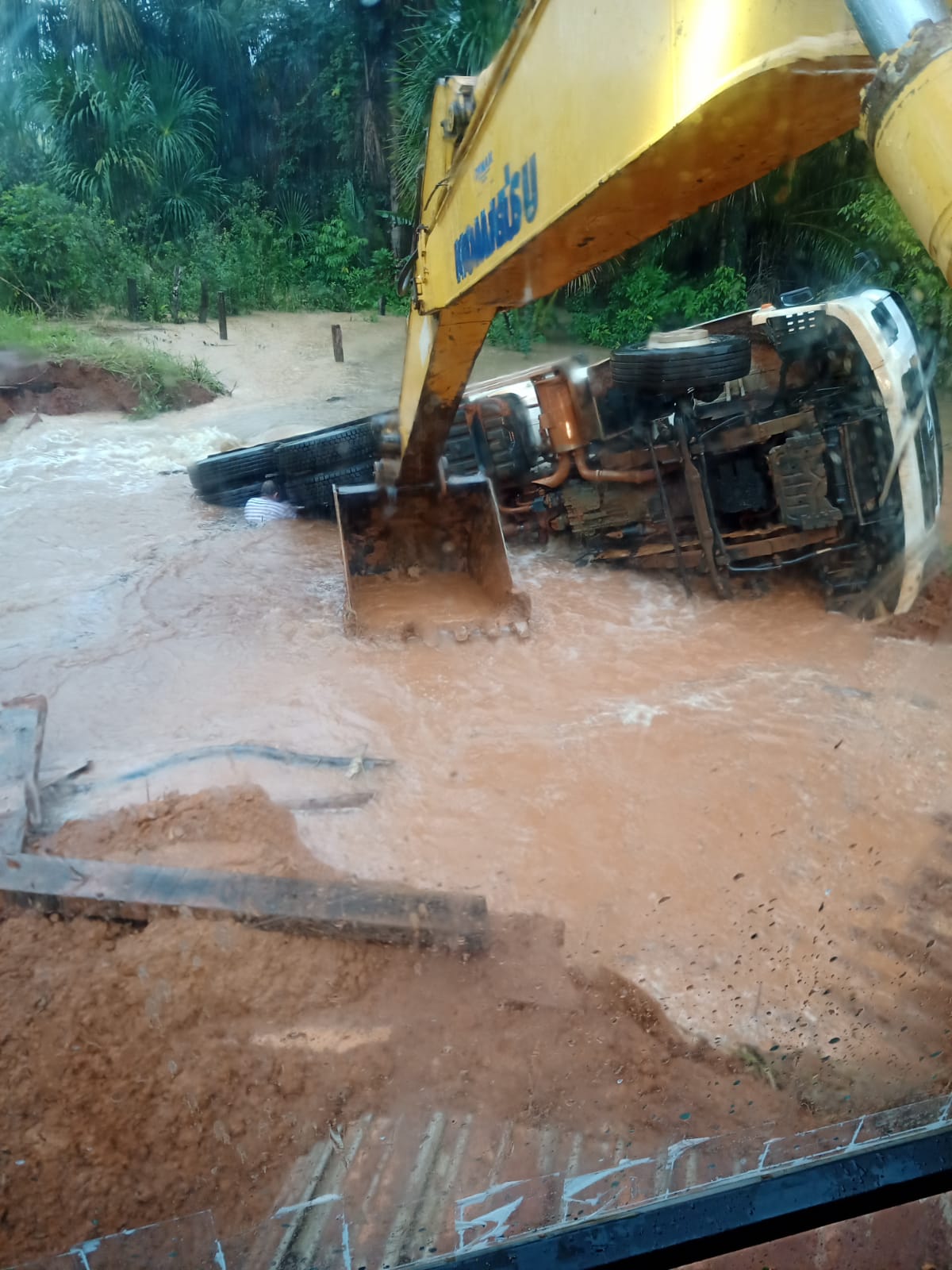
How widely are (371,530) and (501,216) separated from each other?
3156mm

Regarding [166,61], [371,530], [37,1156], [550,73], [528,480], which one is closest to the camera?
[37,1156]

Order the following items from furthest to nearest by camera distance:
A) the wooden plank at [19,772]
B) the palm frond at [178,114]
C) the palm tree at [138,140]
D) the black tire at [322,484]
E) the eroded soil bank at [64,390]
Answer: the palm frond at [178,114] → the palm tree at [138,140] → the eroded soil bank at [64,390] → the black tire at [322,484] → the wooden plank at [19,772]

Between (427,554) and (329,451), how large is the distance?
6.99 ft

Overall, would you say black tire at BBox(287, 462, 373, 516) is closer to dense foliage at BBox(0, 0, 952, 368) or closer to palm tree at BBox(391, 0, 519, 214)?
palm tree at BBox(391, 0, 519, 214)

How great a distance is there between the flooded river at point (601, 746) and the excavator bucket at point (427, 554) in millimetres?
299

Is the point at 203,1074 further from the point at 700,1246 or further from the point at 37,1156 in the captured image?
the point at 700,1246

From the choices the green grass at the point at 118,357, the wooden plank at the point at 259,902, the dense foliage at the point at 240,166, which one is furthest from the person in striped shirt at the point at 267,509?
the wooden plank at the point at 259,902

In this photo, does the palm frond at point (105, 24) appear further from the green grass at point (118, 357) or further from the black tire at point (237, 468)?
the black tire at point (237, 468)

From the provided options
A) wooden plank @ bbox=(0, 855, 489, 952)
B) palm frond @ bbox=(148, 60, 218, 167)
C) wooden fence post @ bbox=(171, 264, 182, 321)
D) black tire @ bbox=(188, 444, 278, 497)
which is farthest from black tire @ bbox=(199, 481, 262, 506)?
palm frond @ bbox=(148, 60, 218, 167)

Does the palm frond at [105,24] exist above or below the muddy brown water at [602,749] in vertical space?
above

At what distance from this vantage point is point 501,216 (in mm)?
2988

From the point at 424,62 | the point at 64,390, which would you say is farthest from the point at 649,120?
the point at 424,62

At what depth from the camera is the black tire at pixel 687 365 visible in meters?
5.43

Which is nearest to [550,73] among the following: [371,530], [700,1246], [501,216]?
[501,216]
